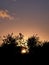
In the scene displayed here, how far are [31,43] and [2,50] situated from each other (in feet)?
163

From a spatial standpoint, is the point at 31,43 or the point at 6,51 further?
the point at 31,43

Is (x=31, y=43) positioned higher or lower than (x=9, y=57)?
higher

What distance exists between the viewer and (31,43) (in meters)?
86.6

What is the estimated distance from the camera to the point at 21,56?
3641 cm

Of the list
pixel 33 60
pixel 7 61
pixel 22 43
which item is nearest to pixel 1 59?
pixel 7 61

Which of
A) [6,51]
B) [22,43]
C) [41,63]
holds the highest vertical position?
[22,43]

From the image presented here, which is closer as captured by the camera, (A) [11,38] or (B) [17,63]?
(B) [17,63]

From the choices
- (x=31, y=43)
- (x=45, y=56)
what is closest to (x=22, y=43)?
(x=31, y=43)

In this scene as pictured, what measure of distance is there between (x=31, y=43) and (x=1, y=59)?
50921 millimetres

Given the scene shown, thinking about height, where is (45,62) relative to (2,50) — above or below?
below

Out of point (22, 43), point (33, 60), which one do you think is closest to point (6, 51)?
point (33, 60)

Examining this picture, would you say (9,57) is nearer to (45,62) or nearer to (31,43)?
(45,62)

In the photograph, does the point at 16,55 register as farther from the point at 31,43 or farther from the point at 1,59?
the point at 31,43

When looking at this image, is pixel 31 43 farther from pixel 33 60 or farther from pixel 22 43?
pixel 33 60
